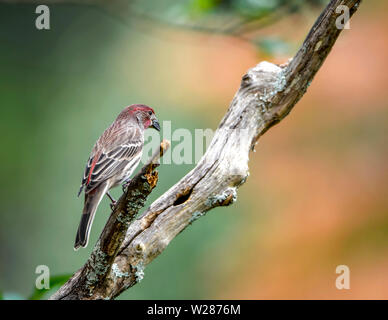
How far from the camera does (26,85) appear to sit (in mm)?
10531

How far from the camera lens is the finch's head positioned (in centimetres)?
604

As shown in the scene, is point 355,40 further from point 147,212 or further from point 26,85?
point 147,212

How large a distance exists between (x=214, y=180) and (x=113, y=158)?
1.36m

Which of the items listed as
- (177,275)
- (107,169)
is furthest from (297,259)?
(107,169)

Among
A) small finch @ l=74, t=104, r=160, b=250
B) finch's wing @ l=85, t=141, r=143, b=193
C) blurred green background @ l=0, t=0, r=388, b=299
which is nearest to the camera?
small finch @ l=74, t=104, r=160, b=250

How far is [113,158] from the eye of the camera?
5.33 meters

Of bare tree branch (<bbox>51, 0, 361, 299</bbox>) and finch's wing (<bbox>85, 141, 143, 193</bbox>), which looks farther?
finch's wing (<bbox>85, 141, 143, 193</bbox>)

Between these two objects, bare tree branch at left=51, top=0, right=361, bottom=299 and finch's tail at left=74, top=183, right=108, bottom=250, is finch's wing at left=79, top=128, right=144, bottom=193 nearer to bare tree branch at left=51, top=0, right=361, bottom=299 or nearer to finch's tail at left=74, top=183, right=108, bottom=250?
finch's tail at left=74, top=183, right=108, bottom=250

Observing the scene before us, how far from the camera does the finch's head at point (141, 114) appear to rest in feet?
19.8

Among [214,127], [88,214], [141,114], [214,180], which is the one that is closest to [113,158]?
[88,214]

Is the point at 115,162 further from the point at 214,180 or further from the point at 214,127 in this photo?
the point at 214,127

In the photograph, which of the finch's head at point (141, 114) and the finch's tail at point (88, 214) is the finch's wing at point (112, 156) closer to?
the finch's tail at point (88, 214)

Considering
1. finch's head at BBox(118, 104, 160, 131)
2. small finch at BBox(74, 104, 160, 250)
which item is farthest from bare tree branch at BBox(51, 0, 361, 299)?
finch's head at BBox(118, 104, 160, 131)

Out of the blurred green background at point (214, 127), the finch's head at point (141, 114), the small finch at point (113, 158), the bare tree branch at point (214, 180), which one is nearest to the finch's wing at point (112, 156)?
the small finch at point (113, 158)
